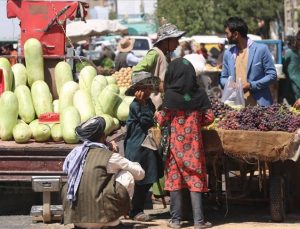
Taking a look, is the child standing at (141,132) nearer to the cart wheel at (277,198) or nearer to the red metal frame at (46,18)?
the cart wheel at (277,198)

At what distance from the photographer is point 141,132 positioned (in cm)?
765

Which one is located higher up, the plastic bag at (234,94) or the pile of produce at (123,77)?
the plastic bag at (234,94)

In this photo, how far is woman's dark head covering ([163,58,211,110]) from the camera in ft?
23.3

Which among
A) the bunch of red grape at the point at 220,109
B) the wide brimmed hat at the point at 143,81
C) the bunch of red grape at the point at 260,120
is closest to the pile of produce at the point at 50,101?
the wide brimmed hat at the point at 143,81

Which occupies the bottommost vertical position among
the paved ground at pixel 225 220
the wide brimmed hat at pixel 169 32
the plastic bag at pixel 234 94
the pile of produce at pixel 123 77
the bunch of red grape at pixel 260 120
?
the paved ground at pixel 225 220

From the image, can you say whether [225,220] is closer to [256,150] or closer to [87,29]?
[256,150]

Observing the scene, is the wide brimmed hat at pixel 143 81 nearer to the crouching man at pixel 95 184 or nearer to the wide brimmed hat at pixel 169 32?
the wide brimmed hat at pixel 169 32

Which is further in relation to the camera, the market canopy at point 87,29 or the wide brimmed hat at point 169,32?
the market canopy at point 87,29

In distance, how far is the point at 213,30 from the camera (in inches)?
1762

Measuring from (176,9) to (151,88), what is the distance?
36.6 metres

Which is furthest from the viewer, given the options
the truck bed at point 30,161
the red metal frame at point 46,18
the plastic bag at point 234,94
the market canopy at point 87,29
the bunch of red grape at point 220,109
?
the market canopy at point 87,29

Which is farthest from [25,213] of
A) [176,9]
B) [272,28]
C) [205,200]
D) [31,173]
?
[272,28]

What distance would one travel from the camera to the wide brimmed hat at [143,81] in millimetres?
7504

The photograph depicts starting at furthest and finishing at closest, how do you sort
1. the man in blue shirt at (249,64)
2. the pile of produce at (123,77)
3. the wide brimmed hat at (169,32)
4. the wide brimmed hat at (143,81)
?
1. the pile of produce at (123,77)
2. the man in blue shirt at (249,64)
3. the wide brimmed hat at (169,32)
4. the wide brimmed hat at (143,81)
